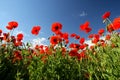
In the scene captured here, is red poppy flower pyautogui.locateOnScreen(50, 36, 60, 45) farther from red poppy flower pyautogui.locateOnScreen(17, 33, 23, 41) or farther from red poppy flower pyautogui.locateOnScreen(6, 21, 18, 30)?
red poppy flower pyautogui.locateOnScreen(6, 21, 18, 30)

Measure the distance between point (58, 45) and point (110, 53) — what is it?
1.66 meters

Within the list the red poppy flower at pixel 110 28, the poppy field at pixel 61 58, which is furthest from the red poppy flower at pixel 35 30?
the red poppy flower at pixel 110 28

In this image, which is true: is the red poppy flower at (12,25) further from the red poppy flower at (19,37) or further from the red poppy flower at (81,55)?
the red poppy flower at (81,55)

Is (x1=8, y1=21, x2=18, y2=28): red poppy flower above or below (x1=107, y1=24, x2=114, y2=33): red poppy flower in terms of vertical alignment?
above

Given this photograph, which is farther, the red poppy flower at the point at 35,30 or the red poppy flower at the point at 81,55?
the red poppy flower at the point at 35,30

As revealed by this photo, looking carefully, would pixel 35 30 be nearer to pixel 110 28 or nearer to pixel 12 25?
pixel 12 25

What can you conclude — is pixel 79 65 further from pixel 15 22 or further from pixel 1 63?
pixel 15 22

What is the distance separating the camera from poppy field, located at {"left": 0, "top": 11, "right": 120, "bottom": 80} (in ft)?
15.7

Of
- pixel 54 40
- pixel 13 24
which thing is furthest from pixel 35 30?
pixel 13 24

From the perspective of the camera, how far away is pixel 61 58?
5691mm

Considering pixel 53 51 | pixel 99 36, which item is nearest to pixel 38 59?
pixel 53 51

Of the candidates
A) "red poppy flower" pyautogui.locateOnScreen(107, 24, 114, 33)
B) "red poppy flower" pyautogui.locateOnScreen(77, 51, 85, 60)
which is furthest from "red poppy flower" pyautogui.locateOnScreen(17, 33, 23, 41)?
"red poppy flower" pyautogui.locateOnScreen(107, 24, 114, 33)

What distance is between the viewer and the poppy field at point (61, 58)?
4.79 m

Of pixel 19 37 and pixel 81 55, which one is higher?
pixel 19 37
